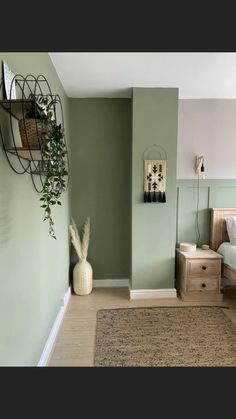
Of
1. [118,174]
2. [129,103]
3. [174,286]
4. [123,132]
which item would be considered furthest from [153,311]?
[129,103]

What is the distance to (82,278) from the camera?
127 inches

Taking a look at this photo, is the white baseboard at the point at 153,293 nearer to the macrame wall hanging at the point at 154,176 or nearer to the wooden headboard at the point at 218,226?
the wooden headboard at the point at 218,226

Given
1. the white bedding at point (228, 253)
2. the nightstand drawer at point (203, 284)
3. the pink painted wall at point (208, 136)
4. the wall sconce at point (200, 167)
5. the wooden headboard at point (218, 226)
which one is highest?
the pink painted wall at point (208, 136)

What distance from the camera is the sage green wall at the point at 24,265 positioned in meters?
1.27

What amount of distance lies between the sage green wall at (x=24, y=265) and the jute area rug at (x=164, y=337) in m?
0.55

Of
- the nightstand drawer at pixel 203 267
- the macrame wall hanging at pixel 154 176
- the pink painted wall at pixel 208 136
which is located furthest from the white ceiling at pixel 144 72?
the nightstand drawer at pixel 203 267

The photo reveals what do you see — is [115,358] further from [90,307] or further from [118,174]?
[118,174]

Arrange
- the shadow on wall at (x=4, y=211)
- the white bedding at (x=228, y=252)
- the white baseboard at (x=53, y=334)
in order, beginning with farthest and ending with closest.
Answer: the white bedding at (x=228, y=252) < the white baseboard at (x=53, y=334) < the shadow on wall at (x=4, y=211)

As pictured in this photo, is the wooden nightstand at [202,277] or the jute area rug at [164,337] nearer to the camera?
the jute area rug at [164,337]

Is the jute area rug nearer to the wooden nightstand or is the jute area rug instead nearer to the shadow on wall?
the wooden nightstand

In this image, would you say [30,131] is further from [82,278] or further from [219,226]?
[219,226]

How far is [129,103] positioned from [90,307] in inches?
101

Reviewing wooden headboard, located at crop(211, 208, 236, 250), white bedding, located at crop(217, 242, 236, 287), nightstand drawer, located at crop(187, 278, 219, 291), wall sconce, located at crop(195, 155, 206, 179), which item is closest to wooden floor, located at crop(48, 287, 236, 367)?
nightstand drawer, located at crop(187, 278, 219, 291)

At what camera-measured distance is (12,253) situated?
137 cm
